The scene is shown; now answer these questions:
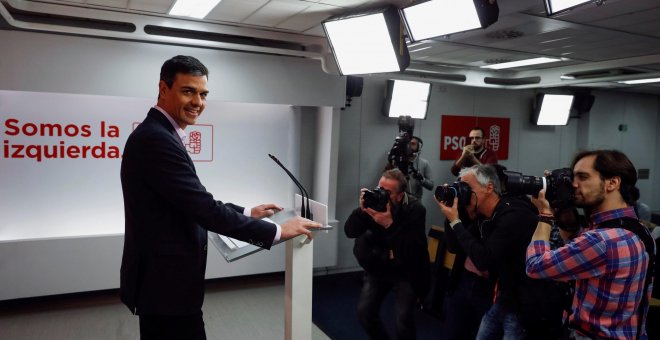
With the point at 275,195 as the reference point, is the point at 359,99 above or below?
above

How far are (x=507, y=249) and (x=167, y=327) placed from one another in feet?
4.85

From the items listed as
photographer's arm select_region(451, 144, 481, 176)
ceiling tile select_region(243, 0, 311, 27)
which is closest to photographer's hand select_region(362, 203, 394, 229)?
ceiling tile select_region(243, 0, 311, 27)

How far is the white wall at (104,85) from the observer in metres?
3.67

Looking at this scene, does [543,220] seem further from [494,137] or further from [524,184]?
[494,137]

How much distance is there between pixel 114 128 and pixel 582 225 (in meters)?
3.76

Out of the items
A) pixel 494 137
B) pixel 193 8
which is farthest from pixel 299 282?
pixel 494 137

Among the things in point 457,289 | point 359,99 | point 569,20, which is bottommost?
point 457,289

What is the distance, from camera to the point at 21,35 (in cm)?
360

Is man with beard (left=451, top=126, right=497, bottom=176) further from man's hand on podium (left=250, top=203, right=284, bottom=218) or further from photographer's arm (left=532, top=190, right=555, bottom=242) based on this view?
man's hand on podium (left=250, top=203, right=284, bottom=218)

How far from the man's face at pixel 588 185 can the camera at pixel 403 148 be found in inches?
106

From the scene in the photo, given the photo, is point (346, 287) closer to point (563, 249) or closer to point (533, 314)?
point (533, 314)

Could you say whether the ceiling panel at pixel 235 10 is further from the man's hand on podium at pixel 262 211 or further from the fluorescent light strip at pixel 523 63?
the fluorescent light strip at pixel 523 63

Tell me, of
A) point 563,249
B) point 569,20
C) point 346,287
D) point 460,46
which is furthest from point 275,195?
point 563,249

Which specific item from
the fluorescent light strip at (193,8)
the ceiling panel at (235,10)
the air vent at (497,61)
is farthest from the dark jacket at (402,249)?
the air vent at (497,61)
